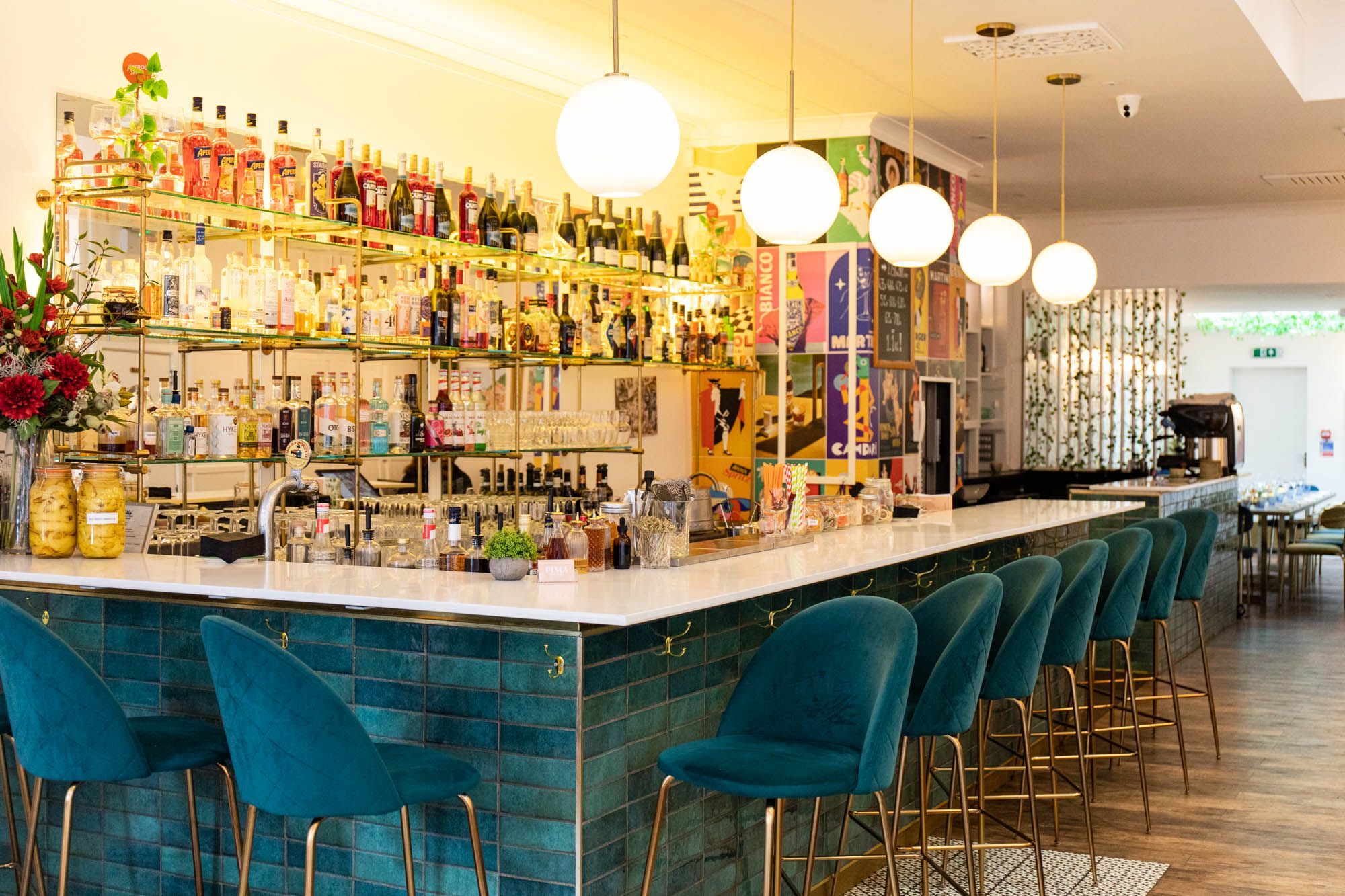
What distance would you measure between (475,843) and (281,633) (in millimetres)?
795

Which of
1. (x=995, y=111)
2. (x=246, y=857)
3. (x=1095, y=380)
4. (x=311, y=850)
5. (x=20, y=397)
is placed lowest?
(x=246, y=857)

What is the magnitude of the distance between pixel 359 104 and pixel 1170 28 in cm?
345

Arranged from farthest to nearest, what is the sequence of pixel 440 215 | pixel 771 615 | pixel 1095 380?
pixel 1095 380
pixel 440 215
pixel 771 615

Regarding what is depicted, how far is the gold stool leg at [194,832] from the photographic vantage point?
319 centimetres

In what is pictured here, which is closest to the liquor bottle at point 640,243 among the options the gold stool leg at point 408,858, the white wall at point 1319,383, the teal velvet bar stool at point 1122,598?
the teal velvet bar stool at point 1122,598

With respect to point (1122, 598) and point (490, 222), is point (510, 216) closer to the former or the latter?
point (490, 222)

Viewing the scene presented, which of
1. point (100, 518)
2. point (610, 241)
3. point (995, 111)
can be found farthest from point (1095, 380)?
point (100, 518)

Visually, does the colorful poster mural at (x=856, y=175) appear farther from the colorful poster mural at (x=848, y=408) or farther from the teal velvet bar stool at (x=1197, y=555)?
the teal velvet bar stool at (x=1197, y=555)

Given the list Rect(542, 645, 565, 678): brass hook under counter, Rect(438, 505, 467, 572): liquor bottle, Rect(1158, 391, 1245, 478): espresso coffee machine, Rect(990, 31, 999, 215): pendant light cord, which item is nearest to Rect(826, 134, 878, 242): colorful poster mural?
Rect(990, 31, 999, 215): pendant light cord

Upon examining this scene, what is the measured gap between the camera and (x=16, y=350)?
3721 millimetres

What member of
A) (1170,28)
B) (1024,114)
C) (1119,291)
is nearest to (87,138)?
(1170,28)

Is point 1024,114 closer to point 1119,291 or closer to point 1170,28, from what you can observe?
point 1170,28

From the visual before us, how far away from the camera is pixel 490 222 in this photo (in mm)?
5676

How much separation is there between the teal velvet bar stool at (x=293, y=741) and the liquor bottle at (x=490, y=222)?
322 centimetres
